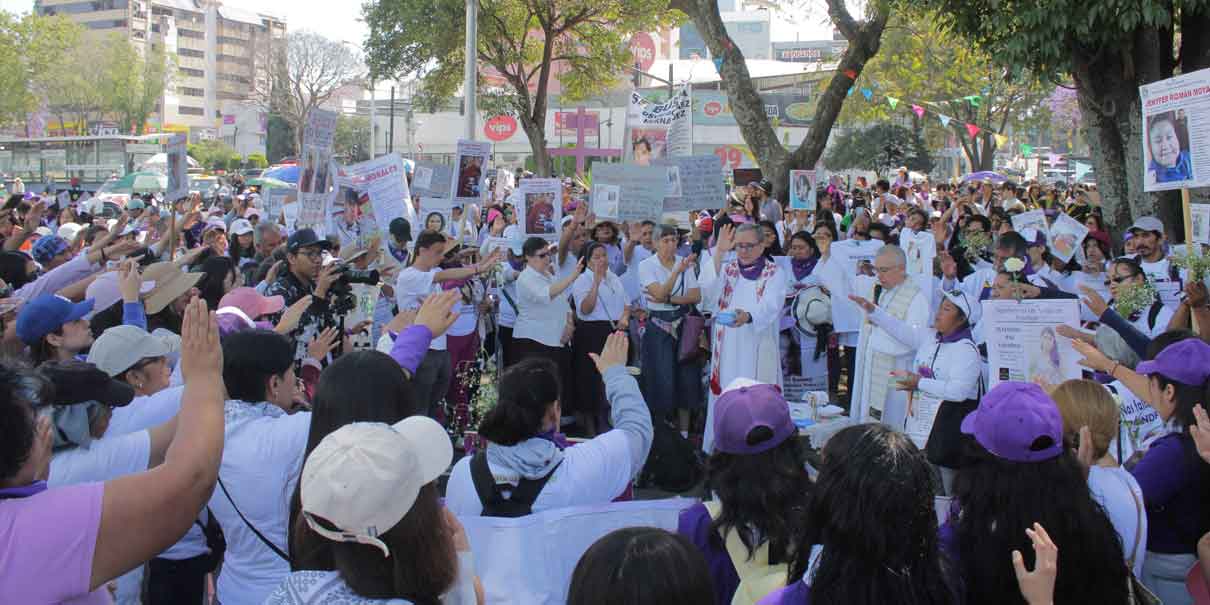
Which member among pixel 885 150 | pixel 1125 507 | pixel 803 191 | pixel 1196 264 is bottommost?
pixel 1125 507

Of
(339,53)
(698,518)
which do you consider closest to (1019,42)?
(698,518)

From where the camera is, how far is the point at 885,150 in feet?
152

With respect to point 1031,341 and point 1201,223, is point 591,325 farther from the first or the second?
point 1201,223

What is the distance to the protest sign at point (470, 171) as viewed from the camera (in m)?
10.6

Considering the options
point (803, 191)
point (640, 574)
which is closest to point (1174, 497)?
point (640, 574)

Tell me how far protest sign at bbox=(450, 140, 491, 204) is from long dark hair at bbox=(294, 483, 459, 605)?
861 cm

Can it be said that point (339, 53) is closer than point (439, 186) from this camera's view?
No

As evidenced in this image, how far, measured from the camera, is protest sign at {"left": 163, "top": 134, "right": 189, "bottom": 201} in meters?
9.28

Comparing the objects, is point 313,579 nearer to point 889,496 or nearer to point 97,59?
Answer: point 889,496

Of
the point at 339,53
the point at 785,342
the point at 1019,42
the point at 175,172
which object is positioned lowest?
the point at 785,342

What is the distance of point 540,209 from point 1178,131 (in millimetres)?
5571

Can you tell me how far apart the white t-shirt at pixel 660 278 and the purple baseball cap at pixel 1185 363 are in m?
5.14

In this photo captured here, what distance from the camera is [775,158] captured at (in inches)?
655

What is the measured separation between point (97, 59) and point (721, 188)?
80.3 m
